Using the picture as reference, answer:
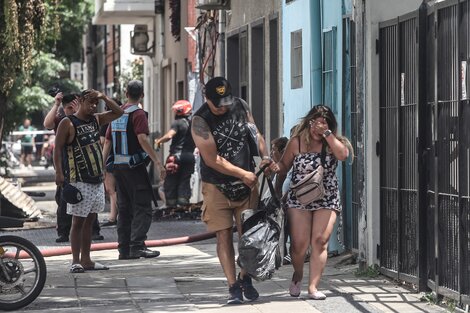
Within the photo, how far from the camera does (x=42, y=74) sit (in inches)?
1684

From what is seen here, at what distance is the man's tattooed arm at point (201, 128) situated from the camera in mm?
11398

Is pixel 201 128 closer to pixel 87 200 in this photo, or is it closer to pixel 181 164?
pixel 87 200

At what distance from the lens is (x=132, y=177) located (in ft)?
50.5

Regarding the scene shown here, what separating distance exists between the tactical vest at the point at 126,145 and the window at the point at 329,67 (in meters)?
2.03

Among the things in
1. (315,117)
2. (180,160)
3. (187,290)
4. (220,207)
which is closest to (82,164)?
(187,290)

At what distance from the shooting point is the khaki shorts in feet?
37.8

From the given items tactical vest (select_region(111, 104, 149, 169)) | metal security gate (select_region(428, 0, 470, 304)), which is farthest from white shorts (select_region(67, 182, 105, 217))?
metal security gate (select_region(428, 0, 470, 304))

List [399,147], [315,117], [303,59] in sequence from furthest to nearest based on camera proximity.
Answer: [303,59] < [399,147] < [315,117]

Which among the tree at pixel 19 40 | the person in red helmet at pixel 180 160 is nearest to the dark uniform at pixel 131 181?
the person in red helmet at pixel 180 160

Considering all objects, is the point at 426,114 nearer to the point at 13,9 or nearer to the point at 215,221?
the point at 215,221

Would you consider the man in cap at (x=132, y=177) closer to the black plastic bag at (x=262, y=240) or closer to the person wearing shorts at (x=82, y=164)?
the person wearing shorts at (x=82, y=164)

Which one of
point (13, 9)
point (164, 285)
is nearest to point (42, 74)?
point (13, 9)

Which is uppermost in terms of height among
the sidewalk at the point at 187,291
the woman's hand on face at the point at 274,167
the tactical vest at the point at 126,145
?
the tactical vest at the point at 126,145

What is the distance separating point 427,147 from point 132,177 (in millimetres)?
4537
